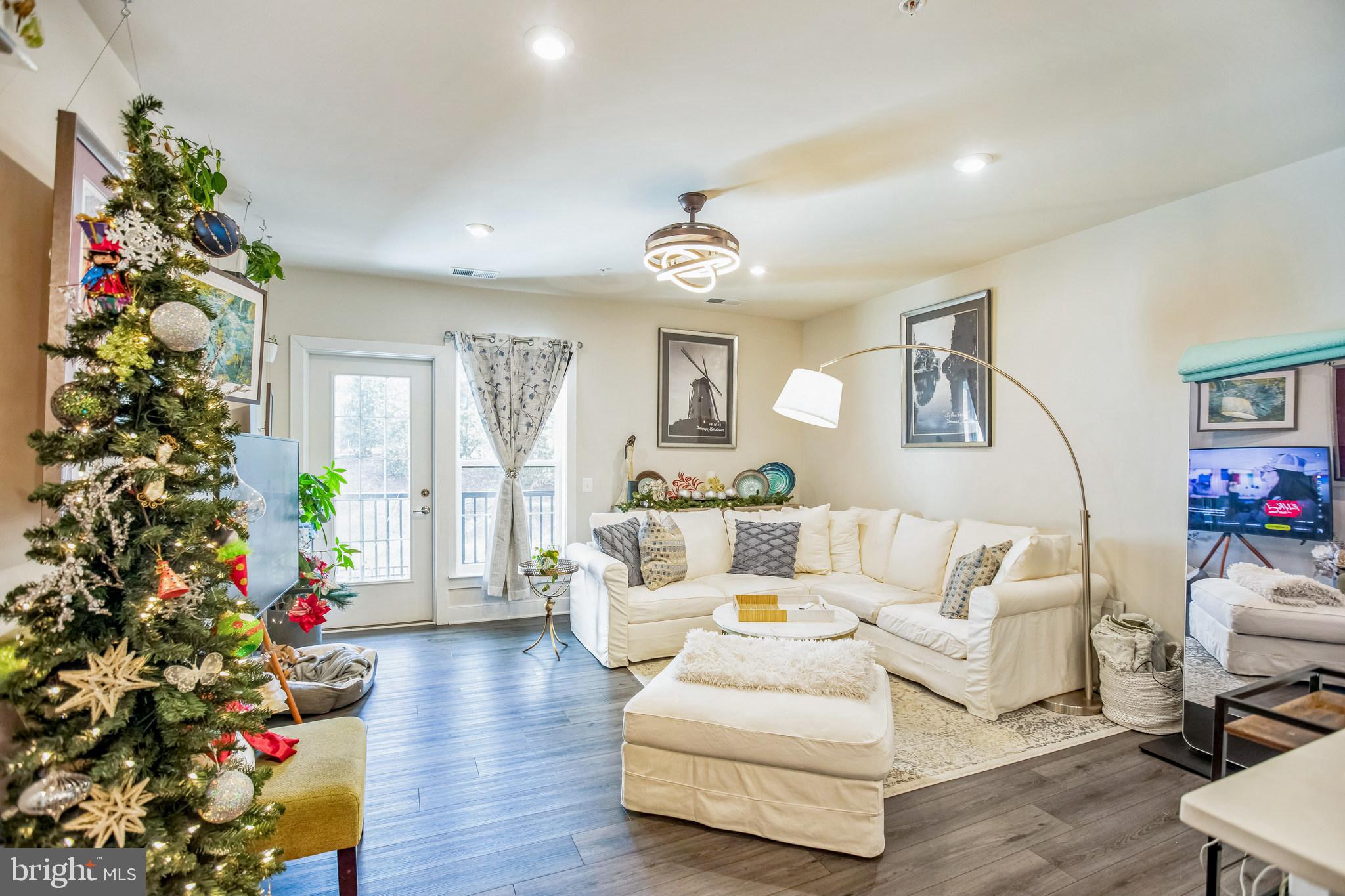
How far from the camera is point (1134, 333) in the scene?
322cm

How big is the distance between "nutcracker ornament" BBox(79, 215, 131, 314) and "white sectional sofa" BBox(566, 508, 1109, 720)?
286 cm

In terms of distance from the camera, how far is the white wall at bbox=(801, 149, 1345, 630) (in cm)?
265

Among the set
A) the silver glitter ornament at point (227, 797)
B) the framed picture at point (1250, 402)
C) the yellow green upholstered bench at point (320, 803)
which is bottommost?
the yellow green upholstered bench at point (320, 803)

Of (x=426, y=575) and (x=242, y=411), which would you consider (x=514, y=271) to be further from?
(x=426, y=575)

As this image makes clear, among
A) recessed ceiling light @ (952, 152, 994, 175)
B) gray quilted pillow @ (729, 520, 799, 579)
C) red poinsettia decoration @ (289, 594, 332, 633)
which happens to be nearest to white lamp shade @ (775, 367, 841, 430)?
recessed ceiling light @ (952, 152, 994, 175)

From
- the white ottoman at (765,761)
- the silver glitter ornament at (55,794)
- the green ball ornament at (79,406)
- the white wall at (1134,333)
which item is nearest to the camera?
the silver glitter ornament at (55,794)

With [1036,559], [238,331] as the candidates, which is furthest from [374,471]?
[1036,559]

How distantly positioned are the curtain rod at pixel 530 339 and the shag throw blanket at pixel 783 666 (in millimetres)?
3036

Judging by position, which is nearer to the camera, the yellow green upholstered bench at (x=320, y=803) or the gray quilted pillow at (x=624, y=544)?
the yellow green upholstered bench at (x=320, y=803)

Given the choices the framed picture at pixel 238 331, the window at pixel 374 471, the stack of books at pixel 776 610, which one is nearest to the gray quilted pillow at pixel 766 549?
the stack of books at pixel 776 610

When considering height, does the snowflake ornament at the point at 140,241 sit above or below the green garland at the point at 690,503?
above

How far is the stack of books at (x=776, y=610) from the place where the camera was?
120 inches

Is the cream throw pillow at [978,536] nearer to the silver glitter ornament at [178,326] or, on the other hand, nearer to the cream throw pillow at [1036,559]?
the cream throw pillow at [1036,559]

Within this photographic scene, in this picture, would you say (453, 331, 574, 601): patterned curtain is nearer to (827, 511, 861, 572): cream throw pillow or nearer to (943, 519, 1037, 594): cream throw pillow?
(827, 511, 861, 572): cream throw pillow
